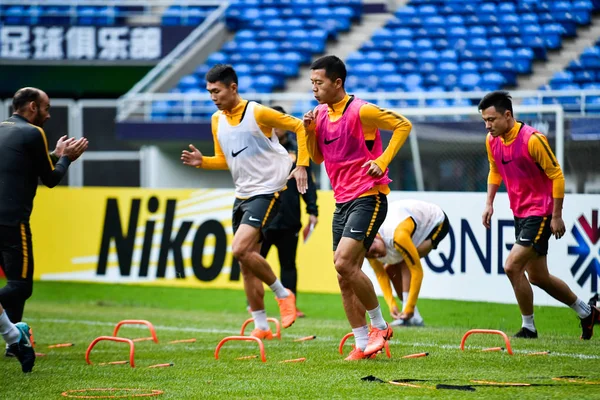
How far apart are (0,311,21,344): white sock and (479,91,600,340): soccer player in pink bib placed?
4044 millimetres

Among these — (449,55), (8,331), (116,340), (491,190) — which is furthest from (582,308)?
(449,55)

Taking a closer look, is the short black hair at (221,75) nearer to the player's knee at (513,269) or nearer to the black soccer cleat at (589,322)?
the player's knee at (513,269)

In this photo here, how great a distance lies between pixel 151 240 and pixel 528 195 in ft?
24.1

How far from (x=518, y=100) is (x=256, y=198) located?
408 inches

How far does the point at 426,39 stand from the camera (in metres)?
21.0

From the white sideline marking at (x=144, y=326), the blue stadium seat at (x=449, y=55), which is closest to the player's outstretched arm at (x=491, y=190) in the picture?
the white sideline marking at (x=144, y=326)

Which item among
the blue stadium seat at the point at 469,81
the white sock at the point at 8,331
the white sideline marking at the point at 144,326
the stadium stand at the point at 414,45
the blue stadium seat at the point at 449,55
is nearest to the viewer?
the white sock at the point at 8,331

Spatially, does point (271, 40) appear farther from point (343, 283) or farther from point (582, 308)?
point (343, 283)

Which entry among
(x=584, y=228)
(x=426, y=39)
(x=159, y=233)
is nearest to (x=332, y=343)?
(x=584, y=228)

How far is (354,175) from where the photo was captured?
7.73 metres

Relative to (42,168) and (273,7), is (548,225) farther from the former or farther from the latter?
(273,7)

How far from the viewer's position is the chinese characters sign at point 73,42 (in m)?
22.4

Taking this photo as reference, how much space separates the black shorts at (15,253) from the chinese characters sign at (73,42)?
15076 millimetres

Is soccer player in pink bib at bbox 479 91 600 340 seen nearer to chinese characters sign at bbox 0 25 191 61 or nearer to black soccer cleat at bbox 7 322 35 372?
black soccer cleat at bbox 7 322 35 372
